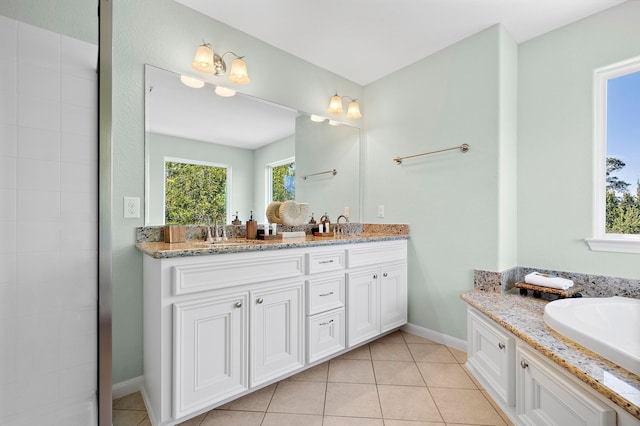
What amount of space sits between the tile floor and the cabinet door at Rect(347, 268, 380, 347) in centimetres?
20

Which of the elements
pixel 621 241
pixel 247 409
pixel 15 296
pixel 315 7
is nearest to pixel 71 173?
pixel 15 296

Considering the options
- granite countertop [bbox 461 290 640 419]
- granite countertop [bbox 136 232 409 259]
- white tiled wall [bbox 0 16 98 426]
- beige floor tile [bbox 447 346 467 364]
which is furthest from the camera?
beige floor tile [bbox 447 346 467 364]

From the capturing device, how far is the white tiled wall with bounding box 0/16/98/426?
1.13m

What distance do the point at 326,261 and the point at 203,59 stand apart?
155cm

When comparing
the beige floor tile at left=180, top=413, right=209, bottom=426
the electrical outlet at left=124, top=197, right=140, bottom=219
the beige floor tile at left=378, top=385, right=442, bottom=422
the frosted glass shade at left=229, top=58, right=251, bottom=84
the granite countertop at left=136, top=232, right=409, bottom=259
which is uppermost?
the frosted glass shade at left=229, top=58, right=251, bottom=84

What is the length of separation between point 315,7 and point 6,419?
2.62m

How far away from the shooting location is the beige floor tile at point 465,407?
152cm

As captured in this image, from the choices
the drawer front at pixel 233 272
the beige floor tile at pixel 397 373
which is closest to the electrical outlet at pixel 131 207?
the drawer front at pixel 233 272

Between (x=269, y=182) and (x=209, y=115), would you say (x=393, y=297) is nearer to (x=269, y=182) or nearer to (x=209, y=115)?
(x=269, y=182)

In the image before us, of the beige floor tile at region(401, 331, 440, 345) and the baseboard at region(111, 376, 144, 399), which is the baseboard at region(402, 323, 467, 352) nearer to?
the beige floor tile at region(401, 331, 440, 345)

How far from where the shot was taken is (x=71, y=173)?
4.13ft

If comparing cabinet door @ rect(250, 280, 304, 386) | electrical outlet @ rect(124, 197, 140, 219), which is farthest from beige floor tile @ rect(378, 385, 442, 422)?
electrical outlet @ rect(124, 197, 140, 219)

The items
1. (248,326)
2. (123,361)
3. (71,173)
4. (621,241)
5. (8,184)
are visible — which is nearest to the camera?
(8,184)

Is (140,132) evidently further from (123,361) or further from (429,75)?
(429,75)
